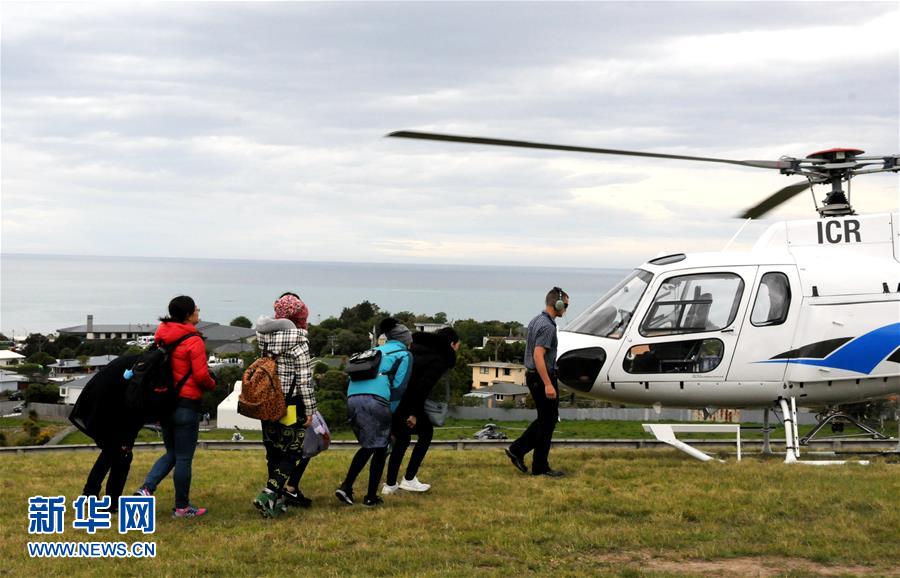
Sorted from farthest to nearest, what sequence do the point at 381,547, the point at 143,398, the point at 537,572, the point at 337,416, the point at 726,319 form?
the point at 337,416
the point at 726,319
the point at 143,398
the point at 381,547
the point at 537,572

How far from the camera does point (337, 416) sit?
51750 mm

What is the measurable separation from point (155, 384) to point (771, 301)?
267 inches

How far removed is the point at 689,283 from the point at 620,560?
15.6 ft

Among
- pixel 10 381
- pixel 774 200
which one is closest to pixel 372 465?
pixel 774 200

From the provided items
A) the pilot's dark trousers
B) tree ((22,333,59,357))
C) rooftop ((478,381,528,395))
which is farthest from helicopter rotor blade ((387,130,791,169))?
tree ((22,333,59,357))

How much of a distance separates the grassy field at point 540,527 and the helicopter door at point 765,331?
3.54 feet

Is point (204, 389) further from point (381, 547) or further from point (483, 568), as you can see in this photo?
point (483, 568)

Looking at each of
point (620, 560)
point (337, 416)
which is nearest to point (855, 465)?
point (620, 560)

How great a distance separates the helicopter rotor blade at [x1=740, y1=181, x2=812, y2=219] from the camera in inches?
468

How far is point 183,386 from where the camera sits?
A: 314 inches

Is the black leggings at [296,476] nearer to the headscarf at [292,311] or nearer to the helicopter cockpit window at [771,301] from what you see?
the headscarf at [292,311]

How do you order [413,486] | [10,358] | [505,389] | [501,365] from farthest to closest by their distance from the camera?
1. [10,358]
2. [501,365]
3. [505,389]
4. [413,486]

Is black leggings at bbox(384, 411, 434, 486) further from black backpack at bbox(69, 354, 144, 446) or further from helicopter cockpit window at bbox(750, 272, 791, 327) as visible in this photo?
helicopter cockpit window at bbox(750, 272, 791, 327)

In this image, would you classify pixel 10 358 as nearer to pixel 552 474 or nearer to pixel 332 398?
pixel 332 398
